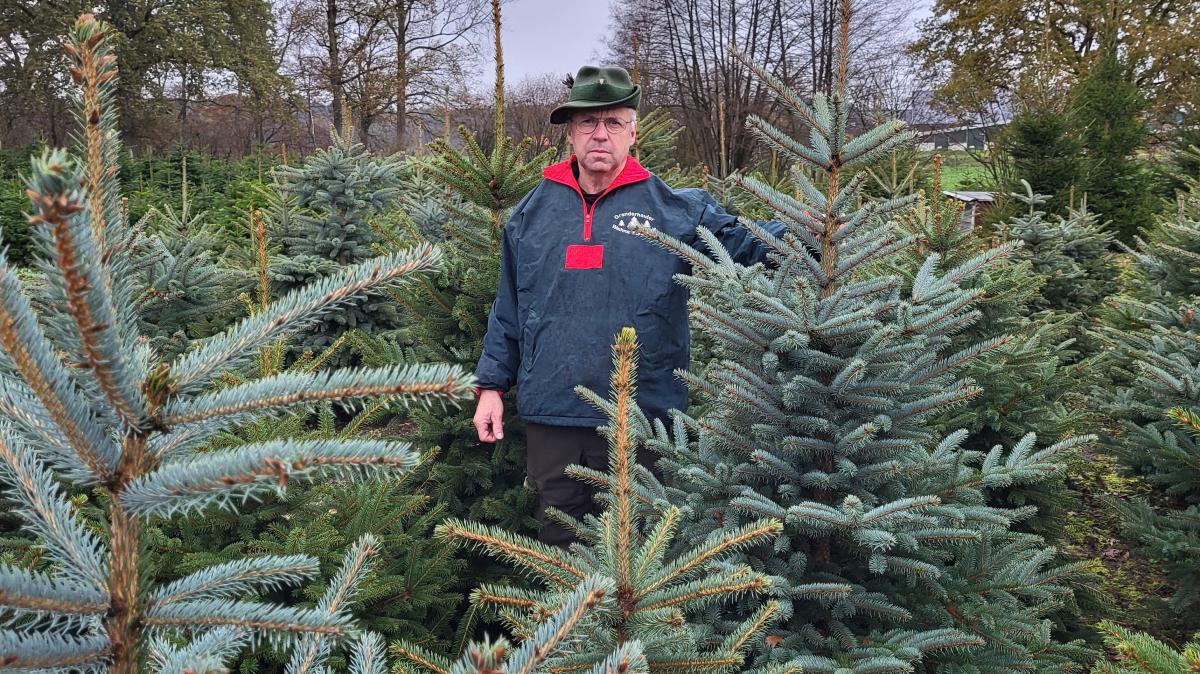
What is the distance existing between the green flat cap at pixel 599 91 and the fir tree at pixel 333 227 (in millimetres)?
3978

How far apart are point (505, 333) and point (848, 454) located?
1.74m

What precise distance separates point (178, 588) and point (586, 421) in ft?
7.67

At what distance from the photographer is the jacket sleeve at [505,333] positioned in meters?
3.54

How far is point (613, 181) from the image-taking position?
3492 millimetres

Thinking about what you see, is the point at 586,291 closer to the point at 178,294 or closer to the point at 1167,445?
the point at 1167,445

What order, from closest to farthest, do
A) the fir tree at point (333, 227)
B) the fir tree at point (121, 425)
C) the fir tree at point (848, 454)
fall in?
the fir tree at point (121, 425) < the fir tree at point (848, 454) < the fir tree at point (333, 227)

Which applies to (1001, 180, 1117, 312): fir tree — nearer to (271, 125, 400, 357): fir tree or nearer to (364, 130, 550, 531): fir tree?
(364, 130, 550, 531): fir tree

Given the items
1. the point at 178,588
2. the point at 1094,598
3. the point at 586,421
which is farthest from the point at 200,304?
the point at 1094,598

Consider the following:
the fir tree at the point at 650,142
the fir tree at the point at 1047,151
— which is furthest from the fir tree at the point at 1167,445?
the fir tree at the point at 1047,151

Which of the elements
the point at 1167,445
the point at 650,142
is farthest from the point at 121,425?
the point at 650,142

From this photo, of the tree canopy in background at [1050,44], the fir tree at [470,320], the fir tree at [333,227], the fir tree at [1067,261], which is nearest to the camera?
the fir tree at [470,320]

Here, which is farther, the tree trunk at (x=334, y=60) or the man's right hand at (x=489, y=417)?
the tree trunk at (x=334, y=60)

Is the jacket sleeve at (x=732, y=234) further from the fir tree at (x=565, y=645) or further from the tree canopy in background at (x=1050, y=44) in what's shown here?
the tree canopy in background at (x=1050, y=44)

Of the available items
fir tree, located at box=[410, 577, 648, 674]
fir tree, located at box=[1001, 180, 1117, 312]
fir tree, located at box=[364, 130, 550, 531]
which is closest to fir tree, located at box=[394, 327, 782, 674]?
fir tree, located at box=[410, 577, 648, 674]
